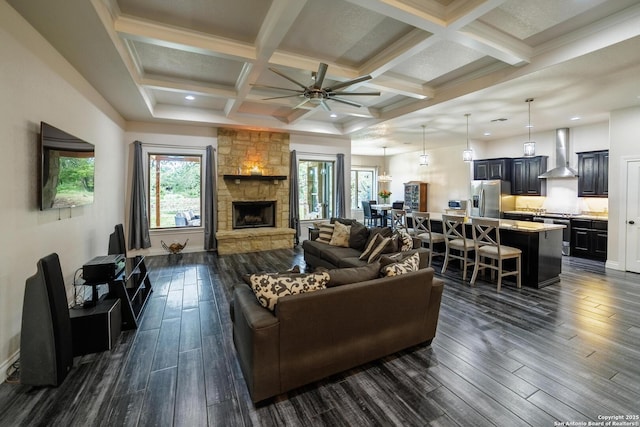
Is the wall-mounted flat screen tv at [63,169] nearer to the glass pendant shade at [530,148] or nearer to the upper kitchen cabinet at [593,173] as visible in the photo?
the glass pendant shade at [530,148]

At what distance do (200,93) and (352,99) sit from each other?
2.79m

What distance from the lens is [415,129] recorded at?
7074 millimetres

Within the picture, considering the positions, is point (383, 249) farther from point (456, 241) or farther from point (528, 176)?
point (528, 176)

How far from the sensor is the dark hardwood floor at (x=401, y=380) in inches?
72.6

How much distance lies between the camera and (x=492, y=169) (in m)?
8.12

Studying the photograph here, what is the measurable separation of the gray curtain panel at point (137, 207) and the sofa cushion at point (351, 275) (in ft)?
18.4

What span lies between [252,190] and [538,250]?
5.98 m

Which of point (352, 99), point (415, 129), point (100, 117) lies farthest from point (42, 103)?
point (415, 129)

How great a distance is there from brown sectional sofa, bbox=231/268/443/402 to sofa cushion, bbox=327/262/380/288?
60 mm

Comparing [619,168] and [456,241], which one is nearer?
[456,241]

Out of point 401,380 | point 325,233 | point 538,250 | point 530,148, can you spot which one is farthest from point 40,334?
point 530,148

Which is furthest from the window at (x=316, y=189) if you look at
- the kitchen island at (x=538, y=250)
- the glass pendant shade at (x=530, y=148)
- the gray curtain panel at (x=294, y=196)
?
the kitchen island at (x=538, y=250)

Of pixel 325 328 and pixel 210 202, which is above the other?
pixel 210 202

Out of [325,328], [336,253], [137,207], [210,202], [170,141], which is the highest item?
[170,141]
